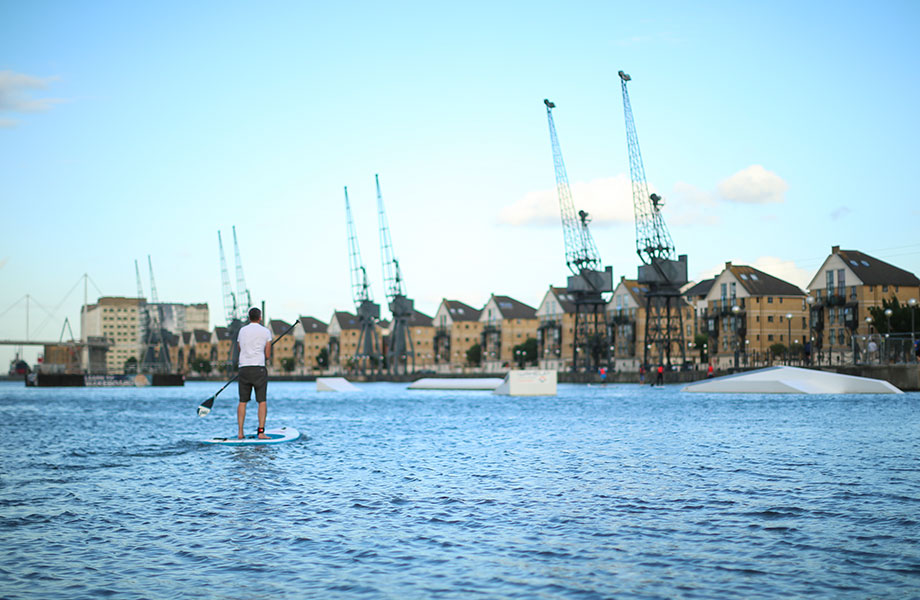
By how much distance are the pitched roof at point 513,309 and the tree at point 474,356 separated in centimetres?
983

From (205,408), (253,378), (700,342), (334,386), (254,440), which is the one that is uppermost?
(253,378)

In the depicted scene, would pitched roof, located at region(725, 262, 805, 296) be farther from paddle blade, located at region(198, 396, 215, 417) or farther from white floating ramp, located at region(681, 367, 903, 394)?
paddle blade, located at region(198, 396, 215, 417)

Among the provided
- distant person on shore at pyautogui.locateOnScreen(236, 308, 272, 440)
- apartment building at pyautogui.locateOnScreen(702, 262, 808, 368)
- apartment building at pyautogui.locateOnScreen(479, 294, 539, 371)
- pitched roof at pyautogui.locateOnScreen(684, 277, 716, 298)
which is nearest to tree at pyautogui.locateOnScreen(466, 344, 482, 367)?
apartment building at pyautogui.locateOnScreen(479, 294, 539, 371)

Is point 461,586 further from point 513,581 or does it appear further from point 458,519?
point 458,519

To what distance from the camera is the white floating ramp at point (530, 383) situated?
69.4 metres

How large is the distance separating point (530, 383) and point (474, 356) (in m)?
126

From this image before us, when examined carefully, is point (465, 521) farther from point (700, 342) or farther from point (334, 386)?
point (700, 342)

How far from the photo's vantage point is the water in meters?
6.89

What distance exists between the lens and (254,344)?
55.1ft

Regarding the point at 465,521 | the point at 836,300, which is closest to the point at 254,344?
the point at 465,521

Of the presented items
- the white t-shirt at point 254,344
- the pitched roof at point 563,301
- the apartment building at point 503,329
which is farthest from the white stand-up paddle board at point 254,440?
the apartment building at point 503,329

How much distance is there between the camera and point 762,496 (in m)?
11.3

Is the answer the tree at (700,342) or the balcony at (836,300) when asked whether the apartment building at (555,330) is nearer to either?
the tree at (700,342)

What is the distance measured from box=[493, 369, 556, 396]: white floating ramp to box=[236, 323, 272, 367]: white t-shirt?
52952 mm
